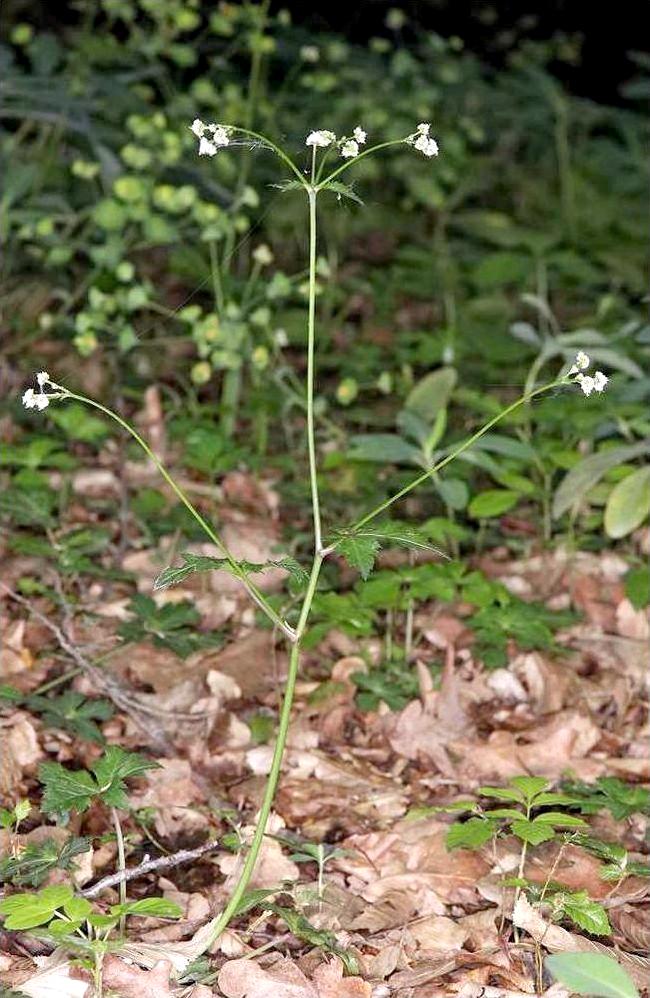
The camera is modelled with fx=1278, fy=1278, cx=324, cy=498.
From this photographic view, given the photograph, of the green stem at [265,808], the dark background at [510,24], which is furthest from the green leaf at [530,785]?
the dark background at [510,24]

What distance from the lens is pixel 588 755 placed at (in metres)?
2.12

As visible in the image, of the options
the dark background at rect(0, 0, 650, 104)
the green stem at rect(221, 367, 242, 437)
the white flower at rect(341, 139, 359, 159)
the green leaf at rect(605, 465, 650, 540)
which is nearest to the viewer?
the white flower at rect(341, 139, 359, 159)

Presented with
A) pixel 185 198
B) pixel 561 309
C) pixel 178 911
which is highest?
pixel 185 198

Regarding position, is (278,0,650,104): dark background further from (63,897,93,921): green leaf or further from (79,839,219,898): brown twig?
(63,897,93,921): green leaf

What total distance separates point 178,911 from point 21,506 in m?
1.04

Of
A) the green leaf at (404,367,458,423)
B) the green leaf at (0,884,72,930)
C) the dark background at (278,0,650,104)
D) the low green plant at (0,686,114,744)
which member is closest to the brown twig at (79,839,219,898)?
Result: the green leaf at (0,884,72,930)

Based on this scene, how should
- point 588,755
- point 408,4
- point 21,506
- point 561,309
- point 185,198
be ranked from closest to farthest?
point 588,755 → point 21,506 → point 185,198 → point 561,309 → point 408,4

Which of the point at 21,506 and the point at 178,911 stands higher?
the point at 178,911

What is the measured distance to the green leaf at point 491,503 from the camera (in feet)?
7.97

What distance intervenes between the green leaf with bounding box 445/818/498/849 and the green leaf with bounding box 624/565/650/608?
31.6 inches

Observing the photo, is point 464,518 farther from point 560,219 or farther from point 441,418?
point 560,219

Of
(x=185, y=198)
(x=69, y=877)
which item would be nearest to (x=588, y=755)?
(x=69, y=877)

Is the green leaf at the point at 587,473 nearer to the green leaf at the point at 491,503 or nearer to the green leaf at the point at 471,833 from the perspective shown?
the green leaf at the point at 491,503

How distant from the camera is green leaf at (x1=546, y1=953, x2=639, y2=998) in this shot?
1.28m
